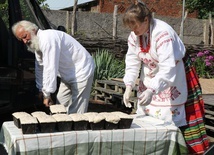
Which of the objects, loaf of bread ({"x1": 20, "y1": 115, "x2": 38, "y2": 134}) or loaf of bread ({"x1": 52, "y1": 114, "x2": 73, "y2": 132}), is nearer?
loaf of bread ({"x1": 20, "y1": 115, "x2": 38, "y2": 134})

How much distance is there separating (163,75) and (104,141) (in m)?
0.64

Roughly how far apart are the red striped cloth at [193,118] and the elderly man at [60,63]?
1226mm

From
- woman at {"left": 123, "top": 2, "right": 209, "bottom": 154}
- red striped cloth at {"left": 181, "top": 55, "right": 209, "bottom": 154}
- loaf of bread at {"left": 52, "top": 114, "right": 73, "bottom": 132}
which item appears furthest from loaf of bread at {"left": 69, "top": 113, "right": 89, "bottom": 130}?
red striped cloth at {"left": 181, "top": 55, "right": 209, "bottom": 154}

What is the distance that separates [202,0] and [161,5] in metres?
7.22

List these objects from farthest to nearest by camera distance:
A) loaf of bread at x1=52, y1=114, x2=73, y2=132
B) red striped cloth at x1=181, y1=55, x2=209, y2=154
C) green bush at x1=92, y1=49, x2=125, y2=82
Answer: green bush at x1=92, y1=49, x2=125, y2=82 → red striped cloth at x1=181, y1=55, x2=209, y2=154 → loaf of bread at x1=52, y1=114, x2=73, y2=132

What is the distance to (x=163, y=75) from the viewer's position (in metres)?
3.38

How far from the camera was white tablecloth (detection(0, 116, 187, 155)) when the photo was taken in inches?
123

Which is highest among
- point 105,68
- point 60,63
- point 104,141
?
point 60,63

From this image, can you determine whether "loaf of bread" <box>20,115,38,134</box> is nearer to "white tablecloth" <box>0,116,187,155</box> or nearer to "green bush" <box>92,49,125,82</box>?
"white tablecloth" <box>0,116,187,155</box>

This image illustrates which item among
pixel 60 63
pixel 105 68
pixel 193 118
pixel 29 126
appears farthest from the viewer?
pixel 105 68

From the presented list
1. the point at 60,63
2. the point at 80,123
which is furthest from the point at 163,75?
the point at 60,63

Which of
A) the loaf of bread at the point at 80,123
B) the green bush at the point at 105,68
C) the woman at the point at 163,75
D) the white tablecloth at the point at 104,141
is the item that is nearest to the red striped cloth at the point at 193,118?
the woman at the point at 163,75

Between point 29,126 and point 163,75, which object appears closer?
point 29,126

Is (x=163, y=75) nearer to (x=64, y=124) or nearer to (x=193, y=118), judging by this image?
(x=193, y=118)
